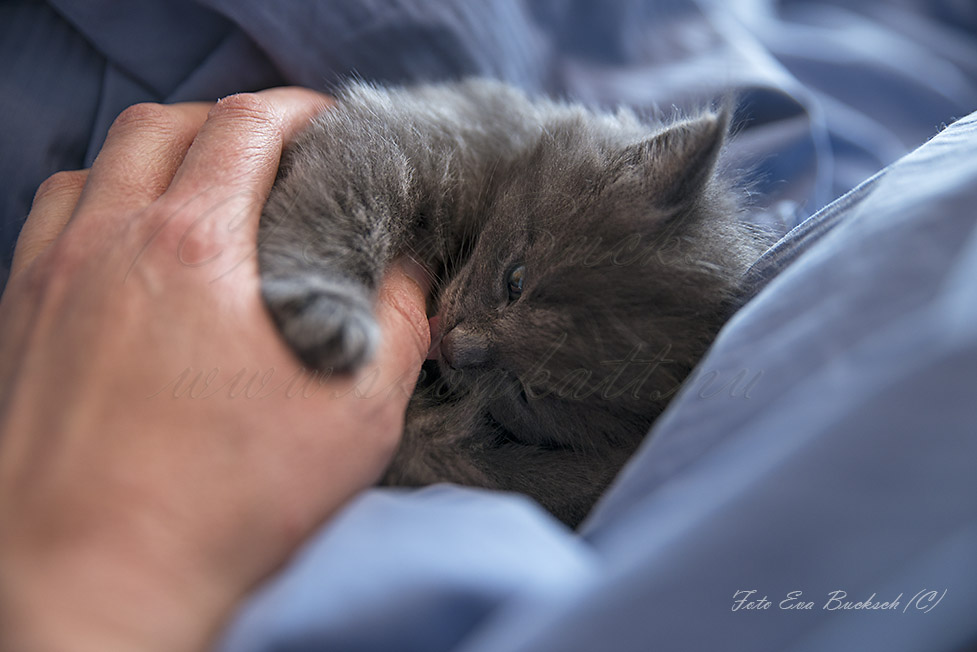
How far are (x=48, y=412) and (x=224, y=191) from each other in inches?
15.1

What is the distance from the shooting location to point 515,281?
3.49 feet

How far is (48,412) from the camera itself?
706 mm

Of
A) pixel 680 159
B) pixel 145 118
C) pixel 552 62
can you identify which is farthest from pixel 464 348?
pixel 552 62

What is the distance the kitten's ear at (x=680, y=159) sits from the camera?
0.94 metres

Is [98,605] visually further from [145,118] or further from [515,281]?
[145,118]

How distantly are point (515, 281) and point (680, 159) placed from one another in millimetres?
331

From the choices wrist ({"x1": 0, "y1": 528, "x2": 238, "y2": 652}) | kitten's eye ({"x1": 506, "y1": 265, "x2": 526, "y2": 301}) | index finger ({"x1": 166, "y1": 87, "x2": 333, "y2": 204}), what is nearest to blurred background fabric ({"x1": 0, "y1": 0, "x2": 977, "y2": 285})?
index finger ({"x1": 166, "y1": 87, "x2": 333, "y2": 204})

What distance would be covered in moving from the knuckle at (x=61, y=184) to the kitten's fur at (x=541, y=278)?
1.26ft

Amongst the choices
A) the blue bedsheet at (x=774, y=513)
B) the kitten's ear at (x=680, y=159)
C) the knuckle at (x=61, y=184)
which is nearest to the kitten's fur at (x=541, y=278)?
the kitten's ear at (x=680, y=159)

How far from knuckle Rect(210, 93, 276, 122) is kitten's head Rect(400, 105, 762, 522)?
463 millimetres

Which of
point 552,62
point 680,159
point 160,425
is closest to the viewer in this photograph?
point 160,425

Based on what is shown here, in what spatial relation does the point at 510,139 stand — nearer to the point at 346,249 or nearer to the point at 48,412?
the point at 346,249

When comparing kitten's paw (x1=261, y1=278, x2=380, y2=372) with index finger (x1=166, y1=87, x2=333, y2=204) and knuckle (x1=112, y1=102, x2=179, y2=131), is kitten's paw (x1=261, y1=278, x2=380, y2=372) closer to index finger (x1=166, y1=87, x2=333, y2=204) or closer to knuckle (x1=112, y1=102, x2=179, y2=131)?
index finger (x1=166, y1=87, x2=333, y2=204)

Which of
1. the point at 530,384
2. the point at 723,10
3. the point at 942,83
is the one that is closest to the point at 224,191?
the point at 530,384
